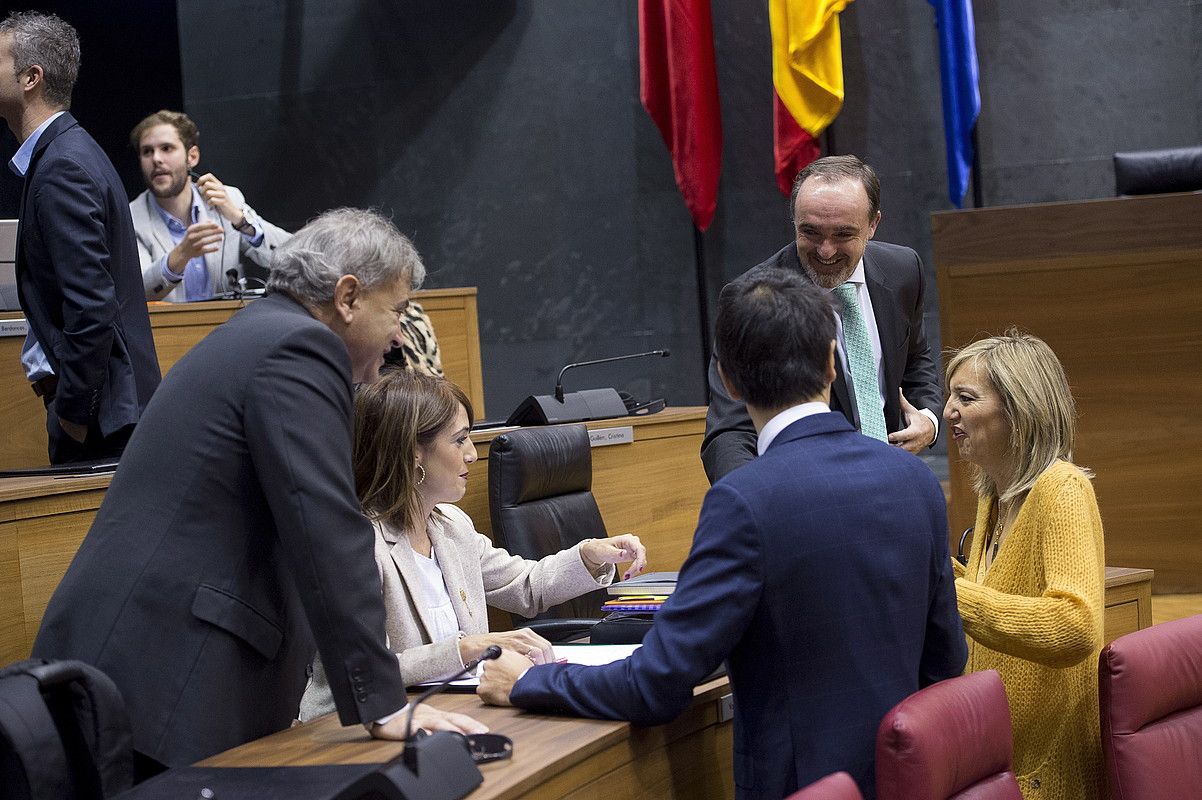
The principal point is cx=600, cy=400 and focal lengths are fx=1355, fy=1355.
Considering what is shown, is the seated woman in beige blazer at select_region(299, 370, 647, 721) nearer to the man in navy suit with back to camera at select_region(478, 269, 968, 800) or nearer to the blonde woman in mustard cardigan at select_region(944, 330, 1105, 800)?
the man in navy suit with back to camera at select_region(478, 269, 968, 800)

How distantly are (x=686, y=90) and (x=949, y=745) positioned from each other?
17.4ft

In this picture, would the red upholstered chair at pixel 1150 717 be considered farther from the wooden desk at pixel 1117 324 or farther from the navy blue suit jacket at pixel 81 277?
the wooden desk at pixel 1117 324

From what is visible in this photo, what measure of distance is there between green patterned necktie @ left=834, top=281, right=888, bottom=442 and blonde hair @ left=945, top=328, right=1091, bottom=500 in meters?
0.53

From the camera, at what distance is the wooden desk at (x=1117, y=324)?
510cm

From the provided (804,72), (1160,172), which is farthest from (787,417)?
(804,72)

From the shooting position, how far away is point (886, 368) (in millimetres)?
3096

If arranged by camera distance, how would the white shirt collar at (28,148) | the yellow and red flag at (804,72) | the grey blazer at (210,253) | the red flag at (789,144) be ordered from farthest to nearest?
the red flag at (789,144)
the yellow and red flag at (804,72)
the grey blazer at (210,253)
the white shirt collar at (28,148)

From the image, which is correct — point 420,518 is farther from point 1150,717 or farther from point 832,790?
point 1150,717

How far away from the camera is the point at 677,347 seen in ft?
23.6

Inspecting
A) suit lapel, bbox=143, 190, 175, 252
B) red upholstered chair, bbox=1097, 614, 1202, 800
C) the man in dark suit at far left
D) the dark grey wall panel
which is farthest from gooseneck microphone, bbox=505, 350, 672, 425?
the dark grey wall panel

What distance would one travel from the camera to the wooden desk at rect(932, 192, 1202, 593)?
5.10m

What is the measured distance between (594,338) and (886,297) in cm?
420

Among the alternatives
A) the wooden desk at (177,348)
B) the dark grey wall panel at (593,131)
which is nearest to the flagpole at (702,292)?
the dark grey wall panel at (593,131)

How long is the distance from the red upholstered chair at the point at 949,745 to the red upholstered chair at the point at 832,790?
18cm
